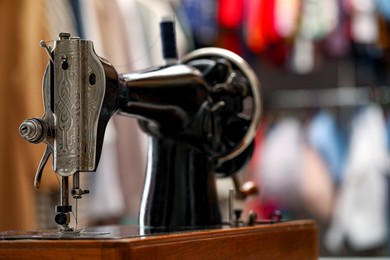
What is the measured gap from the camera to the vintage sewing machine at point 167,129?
139 cm

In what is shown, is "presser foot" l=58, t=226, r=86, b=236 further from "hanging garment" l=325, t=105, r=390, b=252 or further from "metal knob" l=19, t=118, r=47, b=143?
"hanging garment" l=325, t=105, r=390, b=252

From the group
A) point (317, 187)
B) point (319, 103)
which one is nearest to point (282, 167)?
point (317, 187)

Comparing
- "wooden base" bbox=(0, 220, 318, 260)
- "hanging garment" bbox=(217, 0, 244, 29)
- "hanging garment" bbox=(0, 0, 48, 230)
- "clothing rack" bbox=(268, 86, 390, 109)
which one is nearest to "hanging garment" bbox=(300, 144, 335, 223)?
"clothing rack" bbox=(268, 86, 390, 109)

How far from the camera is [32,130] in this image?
137 cm

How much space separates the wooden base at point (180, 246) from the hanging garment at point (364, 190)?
10.5 ft

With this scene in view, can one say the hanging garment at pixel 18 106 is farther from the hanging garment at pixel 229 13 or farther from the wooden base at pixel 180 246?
the hanging garment at pixel 229 13

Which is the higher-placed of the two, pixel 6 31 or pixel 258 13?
pixel 258 13

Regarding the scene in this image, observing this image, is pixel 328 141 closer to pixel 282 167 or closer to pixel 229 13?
pixel 282 167

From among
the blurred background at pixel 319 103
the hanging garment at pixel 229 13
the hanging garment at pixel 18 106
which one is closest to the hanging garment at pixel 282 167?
the blurred background at pixel 319 103

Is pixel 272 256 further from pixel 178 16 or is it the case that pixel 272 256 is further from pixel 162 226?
pixel 178 16

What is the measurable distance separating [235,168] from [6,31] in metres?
1.46

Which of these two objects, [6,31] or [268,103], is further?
[268,103]

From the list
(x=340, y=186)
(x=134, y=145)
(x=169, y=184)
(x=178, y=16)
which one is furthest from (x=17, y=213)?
(x=340, y=186)

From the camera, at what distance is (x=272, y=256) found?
5.55 ft
